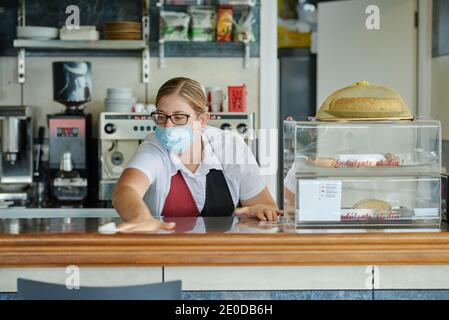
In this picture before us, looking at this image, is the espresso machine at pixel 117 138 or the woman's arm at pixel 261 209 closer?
the woman's arm at pixel 261 209

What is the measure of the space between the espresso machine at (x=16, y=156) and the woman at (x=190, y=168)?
6.36 ft

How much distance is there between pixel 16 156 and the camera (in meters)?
4.79

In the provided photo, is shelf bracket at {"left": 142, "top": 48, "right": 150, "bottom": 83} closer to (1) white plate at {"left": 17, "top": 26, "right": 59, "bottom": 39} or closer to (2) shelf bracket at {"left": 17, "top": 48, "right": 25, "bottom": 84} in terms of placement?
(1) white plate at {"left": 17, "top": 26, "right": 59, "bottom": 39}

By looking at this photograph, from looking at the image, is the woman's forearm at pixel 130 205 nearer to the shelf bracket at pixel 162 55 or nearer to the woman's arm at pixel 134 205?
the woman's arm at pixel 134 205

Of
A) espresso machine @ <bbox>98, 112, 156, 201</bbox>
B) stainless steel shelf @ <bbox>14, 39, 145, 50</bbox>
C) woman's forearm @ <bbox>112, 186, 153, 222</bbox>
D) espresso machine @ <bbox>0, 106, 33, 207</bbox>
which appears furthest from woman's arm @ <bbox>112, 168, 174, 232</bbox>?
stainless steel shelf @ <bbox>14, 39, 145, 50</bbox>

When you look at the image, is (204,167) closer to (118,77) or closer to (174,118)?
(174,118)

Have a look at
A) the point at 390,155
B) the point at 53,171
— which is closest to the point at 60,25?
the point at 53,171

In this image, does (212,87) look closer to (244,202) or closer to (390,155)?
(244,202)

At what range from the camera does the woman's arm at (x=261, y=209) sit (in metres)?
2.58

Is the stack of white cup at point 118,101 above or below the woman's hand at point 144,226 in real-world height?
above

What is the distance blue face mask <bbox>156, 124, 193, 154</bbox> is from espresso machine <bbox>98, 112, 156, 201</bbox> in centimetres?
183

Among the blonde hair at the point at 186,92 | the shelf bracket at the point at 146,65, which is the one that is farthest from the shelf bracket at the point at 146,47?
the blonde hair at the point at 186,92

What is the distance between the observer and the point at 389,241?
2.16 m

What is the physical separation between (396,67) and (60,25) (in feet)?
7.43
